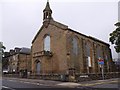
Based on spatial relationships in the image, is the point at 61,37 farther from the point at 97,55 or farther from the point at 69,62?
the point at 97,55

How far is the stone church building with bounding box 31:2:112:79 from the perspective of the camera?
133 feet

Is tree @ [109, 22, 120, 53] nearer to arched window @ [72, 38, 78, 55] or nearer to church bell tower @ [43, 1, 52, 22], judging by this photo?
arched window @ [72, 38, 78, 55]

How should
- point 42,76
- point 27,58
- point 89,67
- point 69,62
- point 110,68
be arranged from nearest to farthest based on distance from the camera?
point 42,76 < point 69,62 < point 89,67 < point 110,68 < point 27,58

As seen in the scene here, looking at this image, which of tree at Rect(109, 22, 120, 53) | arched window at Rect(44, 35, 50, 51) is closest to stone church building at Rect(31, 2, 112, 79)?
arched window at Rect(44, 35, 50, 51)

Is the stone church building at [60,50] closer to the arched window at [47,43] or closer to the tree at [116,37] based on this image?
the arched window at [47,43]

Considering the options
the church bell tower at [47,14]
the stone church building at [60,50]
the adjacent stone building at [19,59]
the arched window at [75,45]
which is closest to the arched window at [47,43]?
the stone church building at [60,50]

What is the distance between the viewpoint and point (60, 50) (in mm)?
41438

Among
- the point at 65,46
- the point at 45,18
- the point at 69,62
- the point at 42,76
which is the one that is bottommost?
the point at 42,76

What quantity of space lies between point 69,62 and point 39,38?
12.9 m

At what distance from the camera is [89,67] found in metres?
45.5

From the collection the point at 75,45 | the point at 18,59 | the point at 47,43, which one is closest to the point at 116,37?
the point at 75,45

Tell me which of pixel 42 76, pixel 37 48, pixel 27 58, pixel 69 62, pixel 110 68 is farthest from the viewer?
pixel 27 58

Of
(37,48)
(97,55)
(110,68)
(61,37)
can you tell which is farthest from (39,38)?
(110,68)

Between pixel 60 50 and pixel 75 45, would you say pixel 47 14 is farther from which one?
pixel 75 45
